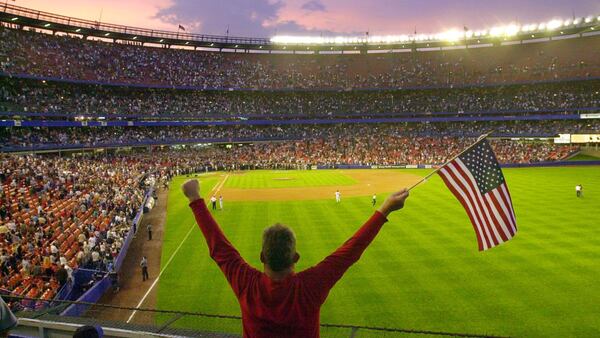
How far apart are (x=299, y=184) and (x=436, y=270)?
30800mm

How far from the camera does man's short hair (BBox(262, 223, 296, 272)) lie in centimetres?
277

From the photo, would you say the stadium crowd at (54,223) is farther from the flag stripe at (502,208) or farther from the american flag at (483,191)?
the flag stripe at (502,208)

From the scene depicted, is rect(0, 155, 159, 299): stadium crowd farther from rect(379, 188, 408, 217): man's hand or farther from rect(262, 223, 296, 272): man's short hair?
rect(379, 188, 408, 217): man's hand

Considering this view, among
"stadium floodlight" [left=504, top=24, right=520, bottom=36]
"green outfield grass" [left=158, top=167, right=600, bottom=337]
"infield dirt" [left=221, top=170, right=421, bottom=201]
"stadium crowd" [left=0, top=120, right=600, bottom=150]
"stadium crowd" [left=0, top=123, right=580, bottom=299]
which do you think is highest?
"stadium floodlight" [left=504, top=24, right=520, bottom=36]

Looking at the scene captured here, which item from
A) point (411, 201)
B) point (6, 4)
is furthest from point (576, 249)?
point (6, 4)

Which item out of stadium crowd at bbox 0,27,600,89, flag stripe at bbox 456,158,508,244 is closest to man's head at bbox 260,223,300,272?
flag stripe at bbox 456,158,508,244

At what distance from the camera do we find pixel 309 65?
9544cm

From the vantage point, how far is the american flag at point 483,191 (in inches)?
281

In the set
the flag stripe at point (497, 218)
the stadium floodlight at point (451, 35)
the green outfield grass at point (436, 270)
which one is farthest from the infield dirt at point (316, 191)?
the stadium floodlight at point (451, 35)

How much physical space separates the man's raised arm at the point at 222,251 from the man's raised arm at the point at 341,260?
0.48m

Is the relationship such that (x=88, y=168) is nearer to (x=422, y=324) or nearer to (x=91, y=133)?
(x=91, y=133)

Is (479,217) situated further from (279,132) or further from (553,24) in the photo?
(553,24)

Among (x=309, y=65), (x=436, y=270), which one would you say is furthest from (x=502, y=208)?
(x=309, y=65)

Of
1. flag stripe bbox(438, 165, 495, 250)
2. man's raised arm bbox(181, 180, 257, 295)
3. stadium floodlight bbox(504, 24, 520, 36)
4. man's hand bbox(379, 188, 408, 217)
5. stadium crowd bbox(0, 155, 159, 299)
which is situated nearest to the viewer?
man's raised arm bbox(181, 180, 257, 295)
